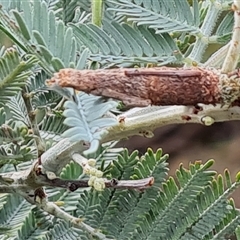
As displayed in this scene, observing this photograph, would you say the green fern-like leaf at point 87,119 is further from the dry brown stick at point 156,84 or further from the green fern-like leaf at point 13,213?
the green fern-like leaf at point 13,213

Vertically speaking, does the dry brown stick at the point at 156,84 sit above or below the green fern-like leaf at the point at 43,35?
below

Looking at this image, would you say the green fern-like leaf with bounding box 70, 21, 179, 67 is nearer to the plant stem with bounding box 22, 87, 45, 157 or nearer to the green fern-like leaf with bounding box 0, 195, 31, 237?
the plant stem with bounding box 22, 87, 45, 157

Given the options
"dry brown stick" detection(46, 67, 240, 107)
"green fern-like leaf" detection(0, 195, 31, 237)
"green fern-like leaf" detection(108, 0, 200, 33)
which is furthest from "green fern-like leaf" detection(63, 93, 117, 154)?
"green fern-like leaf" detection(0, 195, 31, 237)

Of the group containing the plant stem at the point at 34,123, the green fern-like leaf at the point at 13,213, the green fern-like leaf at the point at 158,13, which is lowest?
the green fern-like leaf at the point at 13,213

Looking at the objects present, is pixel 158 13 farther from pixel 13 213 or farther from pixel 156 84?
pixel 13 213

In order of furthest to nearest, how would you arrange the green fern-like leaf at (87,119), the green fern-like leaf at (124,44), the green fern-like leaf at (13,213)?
the green fern-like leaf at (13,213), the green fern-like leaf at (124,44), the green fern-like leaf at (87,119)

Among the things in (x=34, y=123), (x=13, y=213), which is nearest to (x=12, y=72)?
(x=34, y=123)

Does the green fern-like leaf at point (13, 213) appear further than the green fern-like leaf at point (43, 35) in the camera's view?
Yes

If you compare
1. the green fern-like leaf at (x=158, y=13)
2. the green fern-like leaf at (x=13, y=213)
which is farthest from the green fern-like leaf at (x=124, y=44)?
the green fern-like leaf at (x=13, y=213)

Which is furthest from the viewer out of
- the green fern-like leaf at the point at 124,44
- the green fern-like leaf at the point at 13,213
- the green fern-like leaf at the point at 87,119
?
the green fern-like leaf at the point at 13,213
